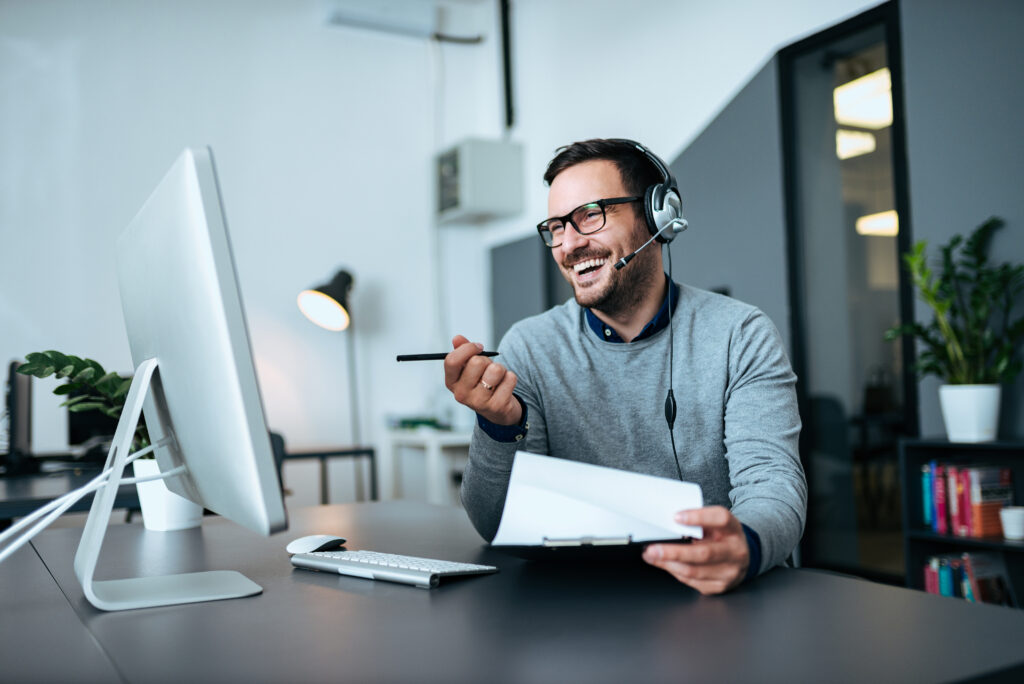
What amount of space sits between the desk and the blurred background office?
1348 mm

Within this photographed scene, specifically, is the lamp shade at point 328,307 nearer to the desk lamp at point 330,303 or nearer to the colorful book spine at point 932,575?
the desk lamp at point 330,303

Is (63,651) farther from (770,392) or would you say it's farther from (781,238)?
(781,238)

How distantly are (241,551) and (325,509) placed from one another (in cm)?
48

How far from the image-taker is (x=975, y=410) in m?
2.54

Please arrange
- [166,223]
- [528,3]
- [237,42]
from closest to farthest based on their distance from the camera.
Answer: [166,223], [237,42], [528,3]

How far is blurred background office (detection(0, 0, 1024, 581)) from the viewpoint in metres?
3.58

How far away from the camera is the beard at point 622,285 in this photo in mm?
1463

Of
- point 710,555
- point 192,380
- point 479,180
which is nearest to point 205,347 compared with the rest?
point 192,380

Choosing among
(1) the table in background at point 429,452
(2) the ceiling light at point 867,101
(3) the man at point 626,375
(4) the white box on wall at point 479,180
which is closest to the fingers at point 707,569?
(3) the man at point 626,375

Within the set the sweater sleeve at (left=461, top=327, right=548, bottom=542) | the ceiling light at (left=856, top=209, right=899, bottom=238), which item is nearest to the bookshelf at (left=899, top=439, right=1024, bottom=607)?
the ceiling light at (left=856, top=209, right=899, bottom=238)

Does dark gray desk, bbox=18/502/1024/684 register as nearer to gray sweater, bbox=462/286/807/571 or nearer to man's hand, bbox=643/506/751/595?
man's hand, bbox=643/506/751/595

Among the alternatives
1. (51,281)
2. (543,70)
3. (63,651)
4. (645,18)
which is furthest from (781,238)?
(51,281)

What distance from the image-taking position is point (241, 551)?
1.19m

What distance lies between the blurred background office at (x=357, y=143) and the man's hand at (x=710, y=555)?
2.48 metres
